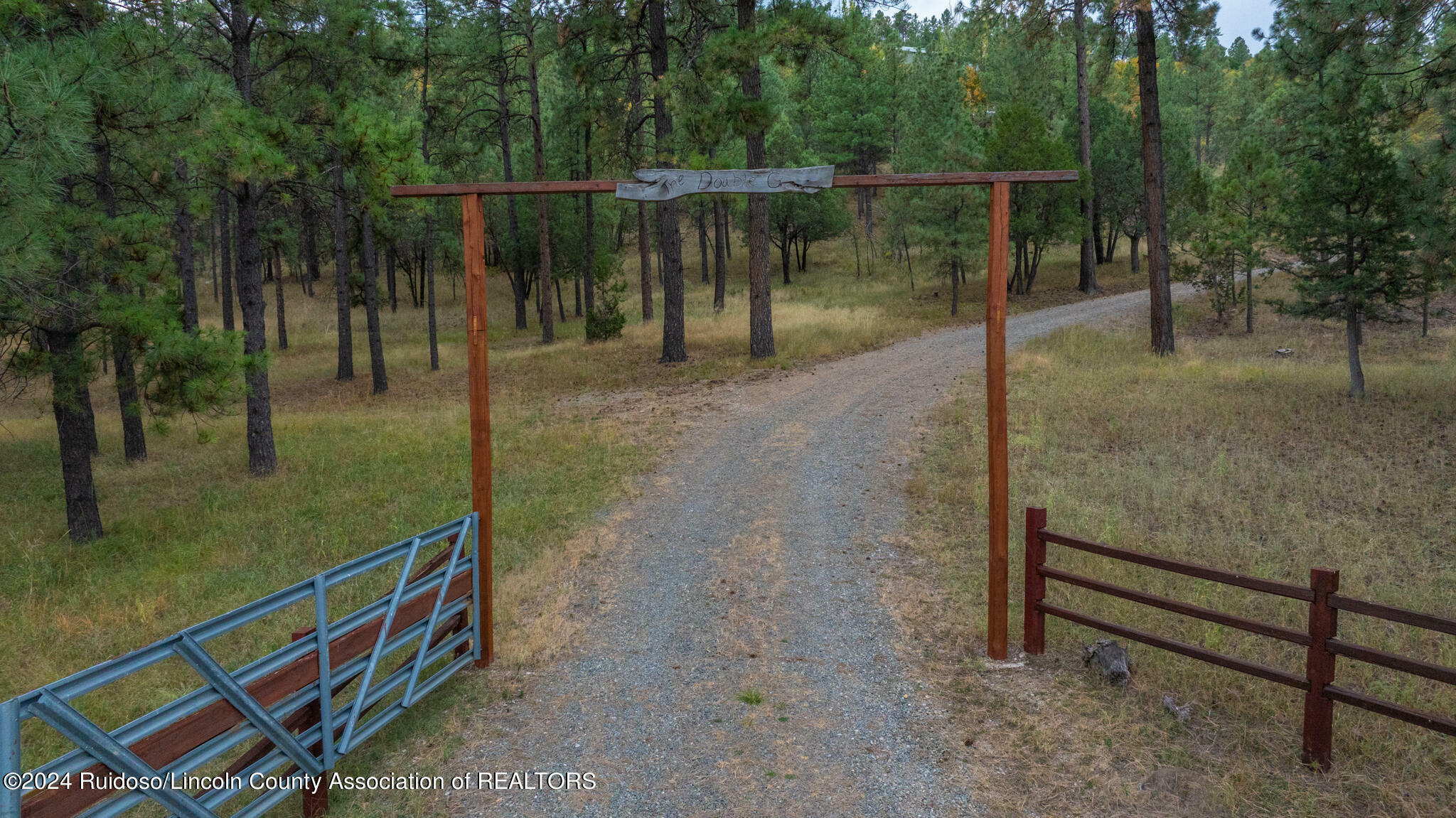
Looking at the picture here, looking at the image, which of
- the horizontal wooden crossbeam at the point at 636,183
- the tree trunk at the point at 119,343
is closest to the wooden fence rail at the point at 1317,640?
the horizontal wooden crossbeam at the point at 636,183

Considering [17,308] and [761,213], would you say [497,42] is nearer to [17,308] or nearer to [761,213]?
[761,213]

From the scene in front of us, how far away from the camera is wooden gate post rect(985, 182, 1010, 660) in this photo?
23.3 feet

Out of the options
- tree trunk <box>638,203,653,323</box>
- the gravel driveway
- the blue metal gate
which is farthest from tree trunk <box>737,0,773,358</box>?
the blue metal gate

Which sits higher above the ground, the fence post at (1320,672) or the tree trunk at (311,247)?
the tree trunk at (311,247)

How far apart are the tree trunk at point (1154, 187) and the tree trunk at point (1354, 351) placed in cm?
447

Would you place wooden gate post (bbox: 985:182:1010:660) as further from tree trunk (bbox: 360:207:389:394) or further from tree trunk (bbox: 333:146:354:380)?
tree trunk (bbox: 360:207:389:394)

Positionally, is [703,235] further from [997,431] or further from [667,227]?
[997,431]

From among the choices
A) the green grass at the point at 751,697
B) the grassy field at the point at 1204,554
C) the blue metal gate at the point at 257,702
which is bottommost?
the green grass at the point at 751,697

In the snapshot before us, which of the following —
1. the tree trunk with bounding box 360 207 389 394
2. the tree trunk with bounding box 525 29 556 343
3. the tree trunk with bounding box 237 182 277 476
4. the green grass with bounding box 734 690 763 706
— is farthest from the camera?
the tree trunk with bounding box 525 29 556 343

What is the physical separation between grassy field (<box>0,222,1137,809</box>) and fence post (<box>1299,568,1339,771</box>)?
5.96 meters

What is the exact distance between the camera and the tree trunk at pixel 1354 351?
50.4 ft

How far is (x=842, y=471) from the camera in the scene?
12609 mm

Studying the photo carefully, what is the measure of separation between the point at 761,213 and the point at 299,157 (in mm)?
9960

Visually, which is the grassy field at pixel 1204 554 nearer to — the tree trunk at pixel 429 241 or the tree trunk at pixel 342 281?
the tree trunk at pixel 429 241
